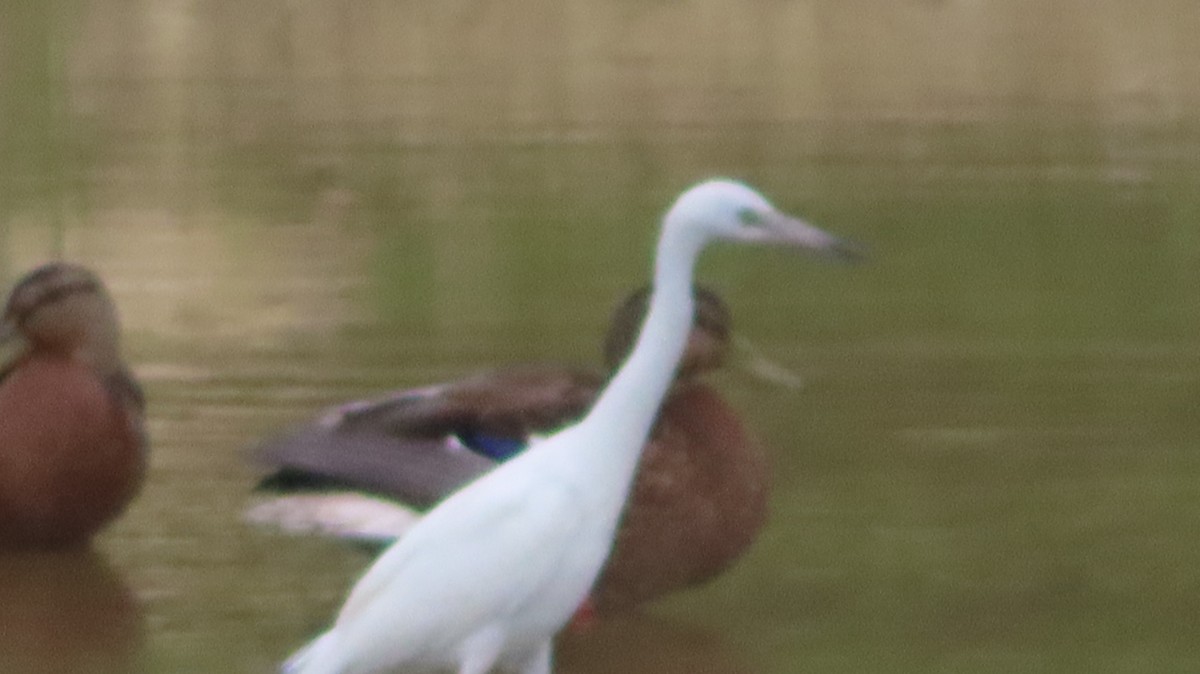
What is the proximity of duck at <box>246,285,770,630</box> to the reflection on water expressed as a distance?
0.47 meters

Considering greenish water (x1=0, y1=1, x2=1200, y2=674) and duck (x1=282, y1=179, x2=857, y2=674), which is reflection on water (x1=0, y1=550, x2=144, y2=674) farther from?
duck (x1=282, y1=179, x2=857, y2=674)

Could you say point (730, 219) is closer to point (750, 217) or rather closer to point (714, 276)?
point (750, 217)

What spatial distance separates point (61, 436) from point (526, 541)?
2332 mm

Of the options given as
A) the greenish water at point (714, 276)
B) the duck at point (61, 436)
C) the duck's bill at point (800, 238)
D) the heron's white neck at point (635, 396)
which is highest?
the duck's bill at point (800, 238)

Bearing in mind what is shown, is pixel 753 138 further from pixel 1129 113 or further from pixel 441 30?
pixel 441 30

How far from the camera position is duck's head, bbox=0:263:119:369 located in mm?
7547

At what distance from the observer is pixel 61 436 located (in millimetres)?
7371

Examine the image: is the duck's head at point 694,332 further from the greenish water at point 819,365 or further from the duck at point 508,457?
the greenish water at point 819,365

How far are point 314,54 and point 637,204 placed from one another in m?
4.64

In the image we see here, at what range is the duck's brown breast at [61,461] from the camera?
7.36m

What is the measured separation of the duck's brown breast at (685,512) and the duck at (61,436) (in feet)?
4.70

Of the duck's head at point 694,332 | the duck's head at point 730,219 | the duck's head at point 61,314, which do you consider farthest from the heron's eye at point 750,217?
the duck's head at point 61,314

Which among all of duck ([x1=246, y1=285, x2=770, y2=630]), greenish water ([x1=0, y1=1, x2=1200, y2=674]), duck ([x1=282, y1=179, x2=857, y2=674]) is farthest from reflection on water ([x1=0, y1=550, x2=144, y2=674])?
duck ([x1=282, y1=179, x2=857, y2=674])

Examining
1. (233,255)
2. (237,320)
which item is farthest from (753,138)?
(237,320)
